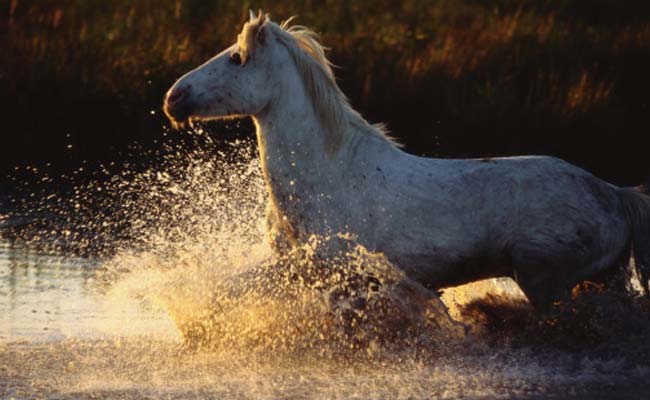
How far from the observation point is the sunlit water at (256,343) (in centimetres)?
652

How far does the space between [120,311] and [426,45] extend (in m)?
10.2

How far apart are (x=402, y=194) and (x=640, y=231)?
1337 mm

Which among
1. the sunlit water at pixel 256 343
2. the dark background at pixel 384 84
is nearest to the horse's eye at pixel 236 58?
the sunlit water at pixel 256 343

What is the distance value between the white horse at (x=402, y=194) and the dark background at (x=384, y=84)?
5.61 meters

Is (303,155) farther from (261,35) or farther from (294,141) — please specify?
(261,35)

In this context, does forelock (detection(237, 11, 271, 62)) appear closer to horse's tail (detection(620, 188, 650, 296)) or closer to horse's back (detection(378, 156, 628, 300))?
horse's back (detection(378, 156, 628, 300))

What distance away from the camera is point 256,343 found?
743 cm

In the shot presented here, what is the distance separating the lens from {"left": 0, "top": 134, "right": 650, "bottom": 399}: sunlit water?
652 cm

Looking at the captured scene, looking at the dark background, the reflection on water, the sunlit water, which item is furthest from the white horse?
the dark background

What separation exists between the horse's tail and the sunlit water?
0.54 meters

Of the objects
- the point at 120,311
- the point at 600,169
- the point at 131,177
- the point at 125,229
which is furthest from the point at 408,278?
the point at 600,169

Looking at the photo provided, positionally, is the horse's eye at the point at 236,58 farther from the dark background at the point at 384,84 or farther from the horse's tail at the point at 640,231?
the dark background at the point at 384,84

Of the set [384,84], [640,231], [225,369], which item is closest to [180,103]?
[225,369]

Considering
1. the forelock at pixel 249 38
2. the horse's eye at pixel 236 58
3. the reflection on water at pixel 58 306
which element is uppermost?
the forelock at pixel 249 38
